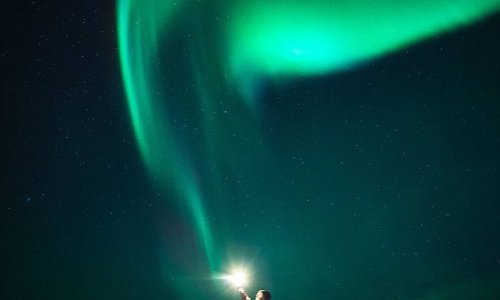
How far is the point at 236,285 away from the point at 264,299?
18.9 inches

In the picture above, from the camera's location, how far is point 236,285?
267 cm

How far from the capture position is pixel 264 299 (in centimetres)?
222

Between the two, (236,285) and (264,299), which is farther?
(236,285)
